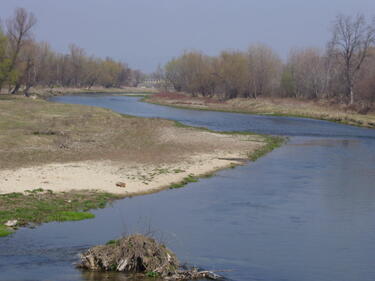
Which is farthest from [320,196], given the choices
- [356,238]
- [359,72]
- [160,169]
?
[359,72]

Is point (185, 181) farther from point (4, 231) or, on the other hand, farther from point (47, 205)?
point (4, 231)

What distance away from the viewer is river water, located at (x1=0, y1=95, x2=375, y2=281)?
16.2m

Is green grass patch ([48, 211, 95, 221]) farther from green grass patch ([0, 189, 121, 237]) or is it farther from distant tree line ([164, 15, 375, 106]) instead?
distant tree line ([164, 15, 375, 106])

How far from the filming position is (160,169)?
30.8m

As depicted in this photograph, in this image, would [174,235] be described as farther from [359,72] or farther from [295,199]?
[359,72]

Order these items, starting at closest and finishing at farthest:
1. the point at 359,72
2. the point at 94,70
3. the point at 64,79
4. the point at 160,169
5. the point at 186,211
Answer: the point at 186,211 → the point at 160,169 → the point at 359,72 → the point at 64,79 → the point at 94,70

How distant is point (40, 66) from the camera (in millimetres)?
115750

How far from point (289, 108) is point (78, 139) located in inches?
1834

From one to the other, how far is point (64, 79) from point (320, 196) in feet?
465

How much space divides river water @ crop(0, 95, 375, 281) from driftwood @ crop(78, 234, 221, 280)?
1.35 feet

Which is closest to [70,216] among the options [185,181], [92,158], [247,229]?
[247,229]

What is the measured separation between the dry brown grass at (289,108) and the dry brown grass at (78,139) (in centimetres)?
2317

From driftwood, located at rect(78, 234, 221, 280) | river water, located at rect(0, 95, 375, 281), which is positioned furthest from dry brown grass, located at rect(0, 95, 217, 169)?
driftwood, located at rect(78, 234, 221, 280)

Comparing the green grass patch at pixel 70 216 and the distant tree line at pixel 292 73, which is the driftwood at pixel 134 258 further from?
the distant tree line at pixel 292 73
